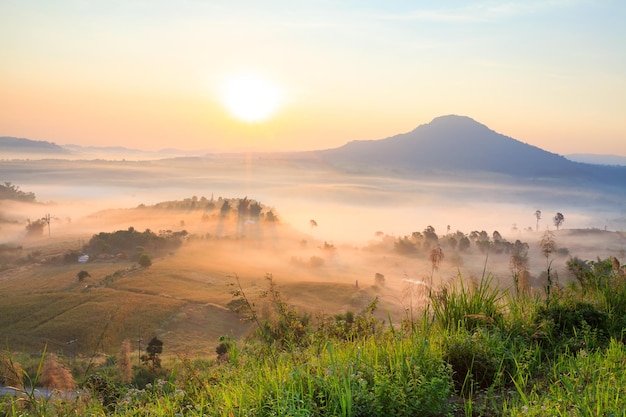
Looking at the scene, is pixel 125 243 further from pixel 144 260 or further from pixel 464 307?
pixel 464 307

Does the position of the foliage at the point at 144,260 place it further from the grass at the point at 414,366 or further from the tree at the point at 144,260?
the grass at the point at 414,366

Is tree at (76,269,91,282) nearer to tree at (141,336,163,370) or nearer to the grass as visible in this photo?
tree at (141,336,163,370)

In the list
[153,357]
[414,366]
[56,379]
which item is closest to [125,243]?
[153,357]

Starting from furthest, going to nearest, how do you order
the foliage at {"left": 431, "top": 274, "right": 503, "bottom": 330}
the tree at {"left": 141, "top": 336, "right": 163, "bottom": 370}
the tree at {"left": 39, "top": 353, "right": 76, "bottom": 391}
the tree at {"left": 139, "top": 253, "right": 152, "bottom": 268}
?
1. the tree at {"left": 139, "top": 253, "right": 152, "bottom": 268}
2. the tree at {"left": 141, "top": 336, "right": 163, "bottom": 370}
3. the tree at {"left": 39, "top": 353, "right": 76, "bottom": 391}
4. the foliage at {"left": 431, "top": 274, "right": 503, "bottom": 330}

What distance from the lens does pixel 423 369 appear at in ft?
16.7

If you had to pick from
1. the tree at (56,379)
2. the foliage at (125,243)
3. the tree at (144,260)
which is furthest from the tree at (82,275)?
the tree at (56,379)

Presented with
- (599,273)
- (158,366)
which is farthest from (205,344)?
(599,273)

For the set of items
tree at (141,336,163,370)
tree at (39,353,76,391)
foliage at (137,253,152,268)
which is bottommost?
foliage at (137,253,152,268)

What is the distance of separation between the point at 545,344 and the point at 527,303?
4.10ft

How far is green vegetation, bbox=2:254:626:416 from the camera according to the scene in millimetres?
4410

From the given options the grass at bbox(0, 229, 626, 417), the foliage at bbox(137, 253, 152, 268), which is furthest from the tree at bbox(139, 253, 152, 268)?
the grass at bbox(0, 229, 626, 417)

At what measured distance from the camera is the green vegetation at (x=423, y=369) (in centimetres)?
441

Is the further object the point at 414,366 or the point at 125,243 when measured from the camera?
the point at 125,243

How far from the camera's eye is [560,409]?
438 cm
